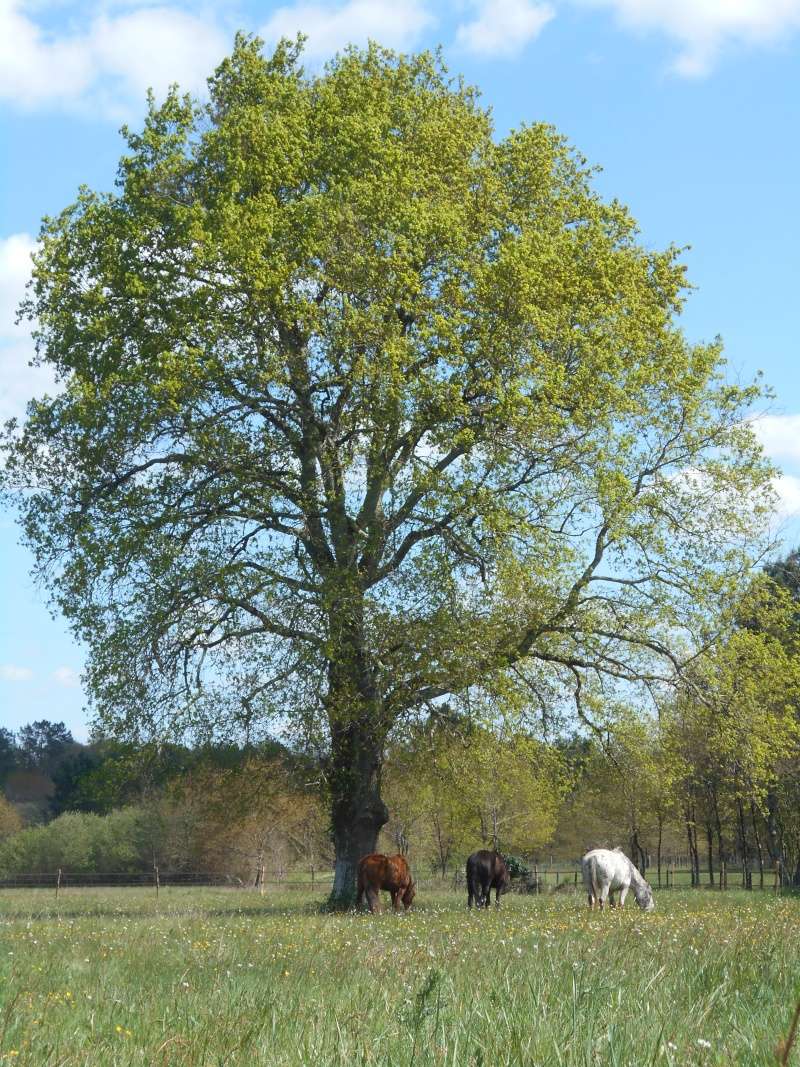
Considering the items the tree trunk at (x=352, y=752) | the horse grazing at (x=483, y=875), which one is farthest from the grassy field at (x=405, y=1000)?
the horse grazing at (x=483, y=875)

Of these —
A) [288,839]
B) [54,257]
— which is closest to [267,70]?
[54,257]

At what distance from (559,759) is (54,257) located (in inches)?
653

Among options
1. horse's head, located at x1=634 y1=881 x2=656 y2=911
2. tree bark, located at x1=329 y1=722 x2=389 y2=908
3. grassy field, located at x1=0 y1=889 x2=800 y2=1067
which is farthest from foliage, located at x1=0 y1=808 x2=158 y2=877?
grassy field, located at x1=0 y1=889 x2=800 y2=1067

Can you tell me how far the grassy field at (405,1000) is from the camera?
17.4 ft

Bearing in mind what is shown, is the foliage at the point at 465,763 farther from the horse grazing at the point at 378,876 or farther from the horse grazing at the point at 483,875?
the horse grazing at the point at 378,876

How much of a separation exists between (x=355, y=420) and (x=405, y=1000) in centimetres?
1917

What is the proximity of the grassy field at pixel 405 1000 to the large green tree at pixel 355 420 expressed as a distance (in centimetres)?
1215

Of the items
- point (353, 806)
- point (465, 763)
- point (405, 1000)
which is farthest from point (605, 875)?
point (405, 1000)

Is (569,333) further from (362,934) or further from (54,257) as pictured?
(362,934)

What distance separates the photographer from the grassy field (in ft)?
17.4

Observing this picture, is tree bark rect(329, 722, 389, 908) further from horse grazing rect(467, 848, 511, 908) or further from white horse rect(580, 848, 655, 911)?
white horse rect(580, 848, 655, 911)

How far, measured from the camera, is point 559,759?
87.9 feet

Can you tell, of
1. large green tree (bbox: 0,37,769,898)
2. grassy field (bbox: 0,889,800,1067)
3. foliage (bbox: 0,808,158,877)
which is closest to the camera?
grassy field (bbox: 0,889,800,1067)

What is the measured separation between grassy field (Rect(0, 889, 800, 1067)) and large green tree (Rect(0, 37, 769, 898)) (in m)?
12.1
